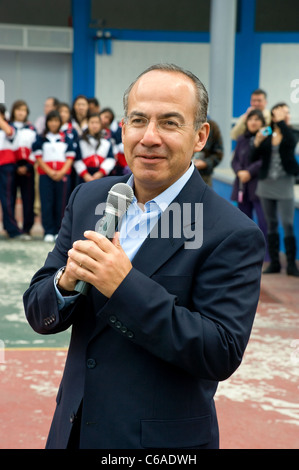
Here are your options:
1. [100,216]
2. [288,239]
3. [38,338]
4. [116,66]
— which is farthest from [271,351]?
[116,66]

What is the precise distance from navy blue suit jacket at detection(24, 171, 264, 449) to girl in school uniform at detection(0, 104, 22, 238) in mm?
8624

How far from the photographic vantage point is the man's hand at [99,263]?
1.59 m

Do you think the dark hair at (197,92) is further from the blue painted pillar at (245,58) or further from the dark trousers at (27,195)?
the blue painted pillar at (245,58)

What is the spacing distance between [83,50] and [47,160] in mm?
9299

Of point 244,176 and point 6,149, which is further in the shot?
point 6,149

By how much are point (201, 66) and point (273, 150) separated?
12432 mm

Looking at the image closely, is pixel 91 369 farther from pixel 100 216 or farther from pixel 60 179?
pixel 60 179

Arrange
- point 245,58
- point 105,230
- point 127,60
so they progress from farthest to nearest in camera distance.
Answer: point 245,58
point 127,60
point 105,230

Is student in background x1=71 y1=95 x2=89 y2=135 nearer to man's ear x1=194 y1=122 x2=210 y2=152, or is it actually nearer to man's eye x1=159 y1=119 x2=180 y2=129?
man's ear x1=194 y1=122 x2=210 y2=152

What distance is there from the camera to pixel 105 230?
1722mm

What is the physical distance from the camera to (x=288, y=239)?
824 centimetres

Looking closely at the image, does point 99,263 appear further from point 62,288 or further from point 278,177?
point 278,177

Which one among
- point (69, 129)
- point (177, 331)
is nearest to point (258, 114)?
point (69, 129)

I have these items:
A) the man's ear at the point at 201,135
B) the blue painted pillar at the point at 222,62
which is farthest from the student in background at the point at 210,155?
the man's ear at the point at 201,135
